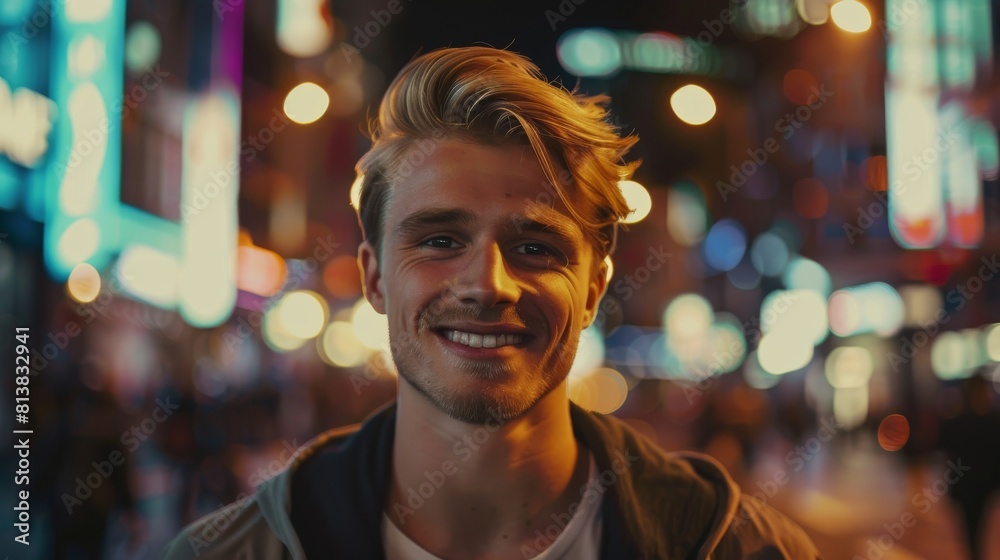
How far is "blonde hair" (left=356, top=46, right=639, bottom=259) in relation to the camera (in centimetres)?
225

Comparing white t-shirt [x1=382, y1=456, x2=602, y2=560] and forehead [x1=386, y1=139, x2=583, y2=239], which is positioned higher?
forehead [x1=386, y1=139, x2=583, y2=239]

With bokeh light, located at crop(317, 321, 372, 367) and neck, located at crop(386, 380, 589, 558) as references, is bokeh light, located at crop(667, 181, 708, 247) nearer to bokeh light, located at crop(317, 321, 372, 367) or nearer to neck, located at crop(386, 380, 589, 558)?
neck, located at crop(386, 380, 589, 558)

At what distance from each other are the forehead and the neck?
1.73 ft

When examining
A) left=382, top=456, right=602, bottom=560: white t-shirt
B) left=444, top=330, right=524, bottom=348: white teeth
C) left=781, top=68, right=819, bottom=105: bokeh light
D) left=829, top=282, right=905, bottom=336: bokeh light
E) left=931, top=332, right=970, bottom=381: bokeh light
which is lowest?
left=829, top=282, right=905, bottom=336: bokeh light

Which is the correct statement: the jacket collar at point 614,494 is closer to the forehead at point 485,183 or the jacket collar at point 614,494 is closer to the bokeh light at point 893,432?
the forehead at point 485,183

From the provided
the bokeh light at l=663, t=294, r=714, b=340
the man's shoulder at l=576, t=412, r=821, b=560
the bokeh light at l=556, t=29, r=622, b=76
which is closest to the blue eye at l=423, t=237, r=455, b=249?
the man's shoulder at l=576, t=412, r=821, b=560

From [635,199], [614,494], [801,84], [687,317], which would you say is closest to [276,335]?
[635,199]

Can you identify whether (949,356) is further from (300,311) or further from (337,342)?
(300,311)

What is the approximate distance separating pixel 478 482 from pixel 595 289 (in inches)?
25.8

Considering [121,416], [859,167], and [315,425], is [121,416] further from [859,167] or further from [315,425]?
[859,167]

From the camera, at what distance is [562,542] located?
236 centimetres

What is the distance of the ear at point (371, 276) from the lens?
241cm

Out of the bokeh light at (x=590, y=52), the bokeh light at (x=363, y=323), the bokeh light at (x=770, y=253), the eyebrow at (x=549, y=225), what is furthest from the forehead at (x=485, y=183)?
the bokeh light at (x=770, y=253)

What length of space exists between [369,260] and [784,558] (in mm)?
1478
